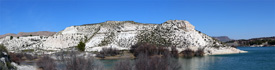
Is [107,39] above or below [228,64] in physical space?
above

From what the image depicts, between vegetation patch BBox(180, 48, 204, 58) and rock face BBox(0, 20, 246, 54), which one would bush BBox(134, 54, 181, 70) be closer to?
vegetation patch BBox(180, 48, 204, 58)

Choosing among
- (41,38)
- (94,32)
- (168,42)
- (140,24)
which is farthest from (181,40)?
(41,38)

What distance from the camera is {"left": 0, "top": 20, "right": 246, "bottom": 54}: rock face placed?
8608 centimetres

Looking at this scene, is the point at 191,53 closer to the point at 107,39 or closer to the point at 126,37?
the point at 126,37

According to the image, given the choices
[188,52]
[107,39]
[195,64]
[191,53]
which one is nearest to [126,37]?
[107,39]

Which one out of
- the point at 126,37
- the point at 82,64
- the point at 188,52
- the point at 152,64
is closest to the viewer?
the point at 152,64

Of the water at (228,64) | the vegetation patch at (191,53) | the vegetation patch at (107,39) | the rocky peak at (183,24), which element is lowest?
the water at (228,64)

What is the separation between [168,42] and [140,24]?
24.3 meters

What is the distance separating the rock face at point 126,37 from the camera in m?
86.1

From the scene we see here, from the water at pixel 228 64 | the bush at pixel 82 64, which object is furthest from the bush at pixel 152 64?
the water at pixel 228 64

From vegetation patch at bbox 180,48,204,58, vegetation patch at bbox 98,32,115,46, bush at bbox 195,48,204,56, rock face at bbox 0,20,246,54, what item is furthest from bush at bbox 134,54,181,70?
vegetation patch at bbox 98,32,115,46

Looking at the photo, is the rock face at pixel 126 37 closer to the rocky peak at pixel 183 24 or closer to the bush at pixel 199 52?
the rocky peak at pixel 183 24

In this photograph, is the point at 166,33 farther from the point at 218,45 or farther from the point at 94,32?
the point at 94,32

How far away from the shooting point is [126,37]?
316ft
